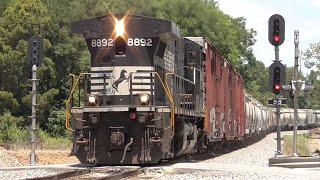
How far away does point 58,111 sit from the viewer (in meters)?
45.3

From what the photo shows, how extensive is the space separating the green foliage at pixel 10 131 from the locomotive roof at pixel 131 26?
805 inches

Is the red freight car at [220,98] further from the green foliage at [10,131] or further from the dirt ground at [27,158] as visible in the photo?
the green foliage at [10,131]

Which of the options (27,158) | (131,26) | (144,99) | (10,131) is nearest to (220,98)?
(27,158)

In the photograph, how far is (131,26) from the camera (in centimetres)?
1552

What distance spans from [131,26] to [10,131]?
2584 cm

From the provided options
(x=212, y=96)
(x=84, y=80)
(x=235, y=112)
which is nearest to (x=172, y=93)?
(x=84, y=80)

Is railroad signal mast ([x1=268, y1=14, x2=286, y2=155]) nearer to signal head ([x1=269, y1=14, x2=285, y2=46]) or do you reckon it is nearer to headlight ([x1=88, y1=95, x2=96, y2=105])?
signal head ([x1=269, y1=14, x2=285, y2=46])

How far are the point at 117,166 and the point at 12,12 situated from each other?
30931 mm

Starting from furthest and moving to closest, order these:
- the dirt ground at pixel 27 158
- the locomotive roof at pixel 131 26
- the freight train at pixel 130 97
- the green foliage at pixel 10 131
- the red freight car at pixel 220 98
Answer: the green foliage at pixel 10 131 → the dirt ground at pixel 27 158 → the red freight car at pixel 220 98 → the locomotive roof at pixel 131 26 → the freight train at pixel 130 97

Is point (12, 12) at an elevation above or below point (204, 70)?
above

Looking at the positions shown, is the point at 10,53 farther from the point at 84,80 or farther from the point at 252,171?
the point at 252,171

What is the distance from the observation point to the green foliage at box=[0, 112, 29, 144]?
36.7 m

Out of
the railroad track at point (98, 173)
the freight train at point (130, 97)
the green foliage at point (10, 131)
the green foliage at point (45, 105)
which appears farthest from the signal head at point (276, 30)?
the green foliage at point (45, 105)

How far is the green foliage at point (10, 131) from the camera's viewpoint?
1445 inches
